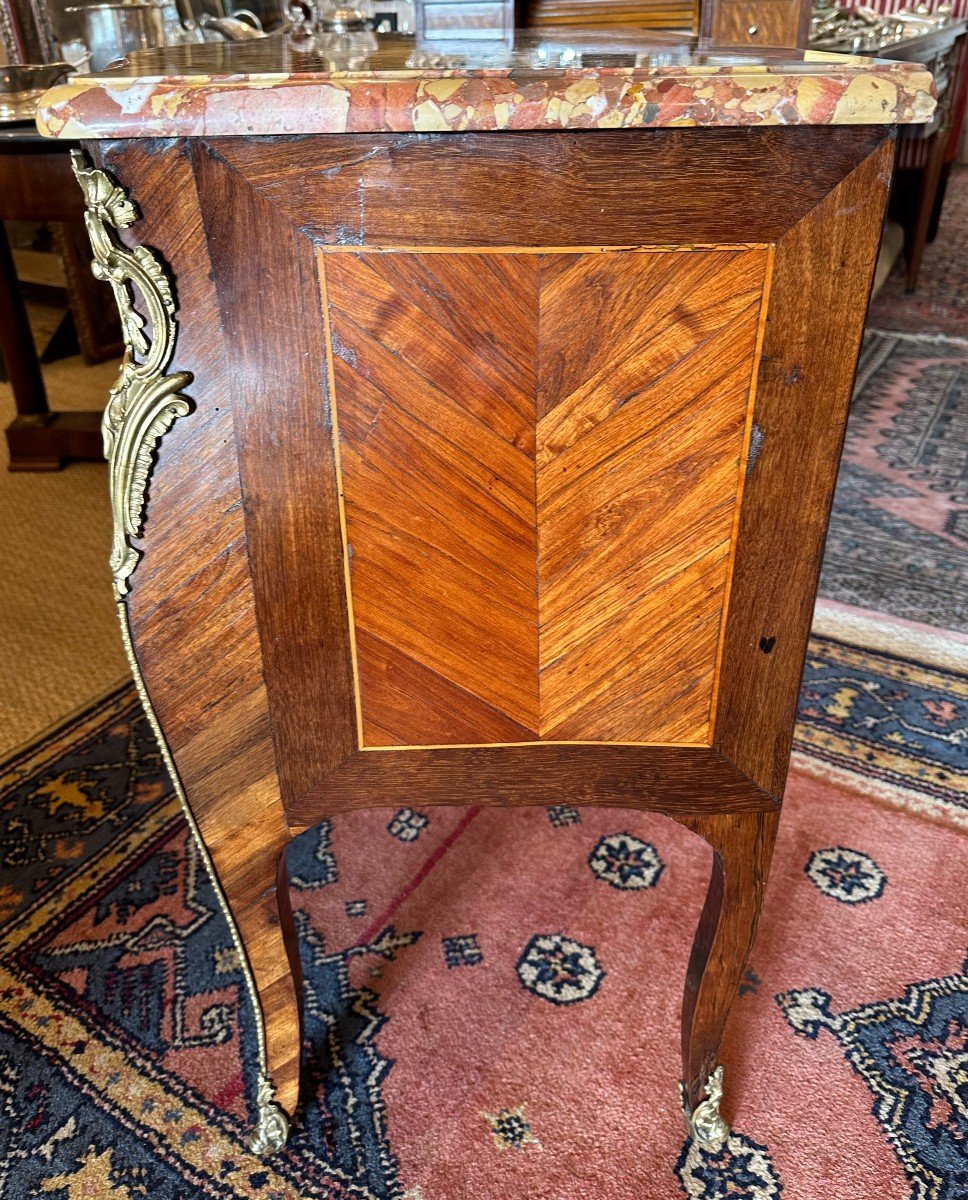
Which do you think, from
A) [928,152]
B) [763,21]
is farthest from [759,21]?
[928,152]

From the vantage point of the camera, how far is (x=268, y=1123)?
3.05ft

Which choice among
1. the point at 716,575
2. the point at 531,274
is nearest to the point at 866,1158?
the point at 716,575

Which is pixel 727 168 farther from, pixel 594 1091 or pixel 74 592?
pixel 74 592

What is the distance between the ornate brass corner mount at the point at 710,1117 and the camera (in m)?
0.92

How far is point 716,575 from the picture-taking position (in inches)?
27.3

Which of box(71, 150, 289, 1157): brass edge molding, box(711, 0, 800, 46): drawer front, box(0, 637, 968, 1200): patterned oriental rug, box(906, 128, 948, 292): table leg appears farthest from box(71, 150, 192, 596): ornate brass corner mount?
box(906, 128, 948, 292): table leg

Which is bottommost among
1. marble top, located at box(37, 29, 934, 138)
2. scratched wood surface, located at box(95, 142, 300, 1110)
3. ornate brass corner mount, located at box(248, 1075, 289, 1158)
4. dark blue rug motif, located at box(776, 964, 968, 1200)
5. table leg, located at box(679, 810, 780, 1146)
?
dark blue rug motif, located at box(776, 964, 968, 1200)

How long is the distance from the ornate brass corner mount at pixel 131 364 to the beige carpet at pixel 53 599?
972 mm

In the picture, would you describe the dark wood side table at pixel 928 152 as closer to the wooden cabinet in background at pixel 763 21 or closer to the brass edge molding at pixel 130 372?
the wooden cabinet in background at pixel 763 21

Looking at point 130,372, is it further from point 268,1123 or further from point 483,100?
point 268,1123

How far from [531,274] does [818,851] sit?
37.1 inches

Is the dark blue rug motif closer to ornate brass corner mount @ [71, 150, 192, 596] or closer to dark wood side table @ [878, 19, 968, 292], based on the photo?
ornate brass corner mount @ [71, 150, 192, 596]

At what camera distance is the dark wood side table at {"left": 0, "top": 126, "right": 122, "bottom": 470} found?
160cm

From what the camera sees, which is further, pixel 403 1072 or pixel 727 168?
pixel 403 1072
